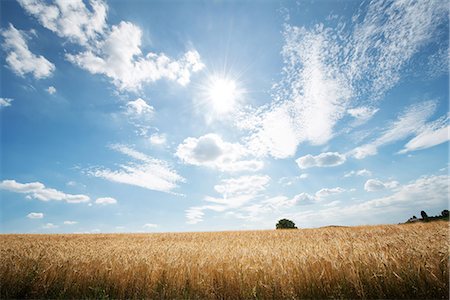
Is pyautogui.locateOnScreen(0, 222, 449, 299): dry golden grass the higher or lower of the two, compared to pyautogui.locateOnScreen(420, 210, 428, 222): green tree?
lower

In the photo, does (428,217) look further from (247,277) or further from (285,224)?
(247,277)

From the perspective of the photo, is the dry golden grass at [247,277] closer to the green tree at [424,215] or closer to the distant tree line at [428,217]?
the distant tree line at [428,217]

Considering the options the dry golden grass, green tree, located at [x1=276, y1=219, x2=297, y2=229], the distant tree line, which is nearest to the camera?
the dry golden grass

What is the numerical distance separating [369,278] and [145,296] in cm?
406

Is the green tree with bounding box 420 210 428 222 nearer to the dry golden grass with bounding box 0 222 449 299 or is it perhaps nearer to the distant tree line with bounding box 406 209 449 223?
the distant tree line with bounding box 406 209 449 223

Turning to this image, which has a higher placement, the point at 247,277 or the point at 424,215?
the point at 424,215

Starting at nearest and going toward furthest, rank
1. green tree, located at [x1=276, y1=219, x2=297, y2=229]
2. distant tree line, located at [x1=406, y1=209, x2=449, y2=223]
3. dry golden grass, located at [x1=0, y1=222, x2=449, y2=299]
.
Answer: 1. dry golden grass, located at [x1=0, y1=222, x2=449, y2=299]
2. distant tree line, located at [x1=406, y1=209, x2=449, y2=223]
3. green tree, located at [x1=276, y1=219, x2=297, y2=229]

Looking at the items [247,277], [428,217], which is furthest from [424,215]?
[247,277]

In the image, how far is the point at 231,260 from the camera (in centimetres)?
575

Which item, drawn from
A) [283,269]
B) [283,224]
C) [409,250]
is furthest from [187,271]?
[283,224]

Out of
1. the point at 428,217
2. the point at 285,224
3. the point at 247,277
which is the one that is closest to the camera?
the point at 247,277

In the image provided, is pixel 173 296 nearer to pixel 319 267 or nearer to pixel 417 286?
pixel 319 267

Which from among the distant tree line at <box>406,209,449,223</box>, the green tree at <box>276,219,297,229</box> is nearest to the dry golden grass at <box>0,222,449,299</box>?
the distant tree line at <box>406,209,449,223</box>

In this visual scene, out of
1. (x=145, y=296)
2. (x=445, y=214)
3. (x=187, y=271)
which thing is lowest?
(x=145, y=296)
